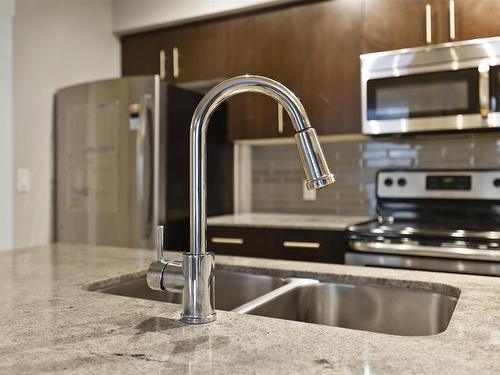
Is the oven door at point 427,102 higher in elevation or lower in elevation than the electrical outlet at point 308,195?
higher

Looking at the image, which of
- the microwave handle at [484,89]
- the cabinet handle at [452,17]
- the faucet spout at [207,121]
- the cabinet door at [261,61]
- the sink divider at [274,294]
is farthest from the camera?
the cabinet door at [261,61]

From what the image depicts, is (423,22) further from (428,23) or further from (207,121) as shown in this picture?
(207,121)

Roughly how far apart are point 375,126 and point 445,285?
152cm

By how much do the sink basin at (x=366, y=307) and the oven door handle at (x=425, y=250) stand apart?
109 cm

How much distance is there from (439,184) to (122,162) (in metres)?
1.78

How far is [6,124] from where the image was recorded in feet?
8.48

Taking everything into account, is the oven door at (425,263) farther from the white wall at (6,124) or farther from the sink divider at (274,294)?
the white wall at (6,124)

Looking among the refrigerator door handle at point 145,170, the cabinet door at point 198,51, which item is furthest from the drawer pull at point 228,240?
the cabinet door at point 198,51

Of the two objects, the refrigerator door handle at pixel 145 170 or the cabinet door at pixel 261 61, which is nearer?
the refrigerator door handle at pixel 145 170

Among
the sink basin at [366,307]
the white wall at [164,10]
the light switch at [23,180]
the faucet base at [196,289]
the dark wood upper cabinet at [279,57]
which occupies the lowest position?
the sink basin at [366,307]

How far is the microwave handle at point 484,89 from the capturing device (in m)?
2.21

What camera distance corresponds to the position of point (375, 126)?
2457mm

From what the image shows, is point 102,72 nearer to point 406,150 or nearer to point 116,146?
point 116,146

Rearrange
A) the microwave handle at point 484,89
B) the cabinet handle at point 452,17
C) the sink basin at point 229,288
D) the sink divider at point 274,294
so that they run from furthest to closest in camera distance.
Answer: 1. the cabinet handle at point 452,17
2. the microwave handle at point 484,89
3. the sink basin at point 229,288
4. the sink divider at point 274,294
